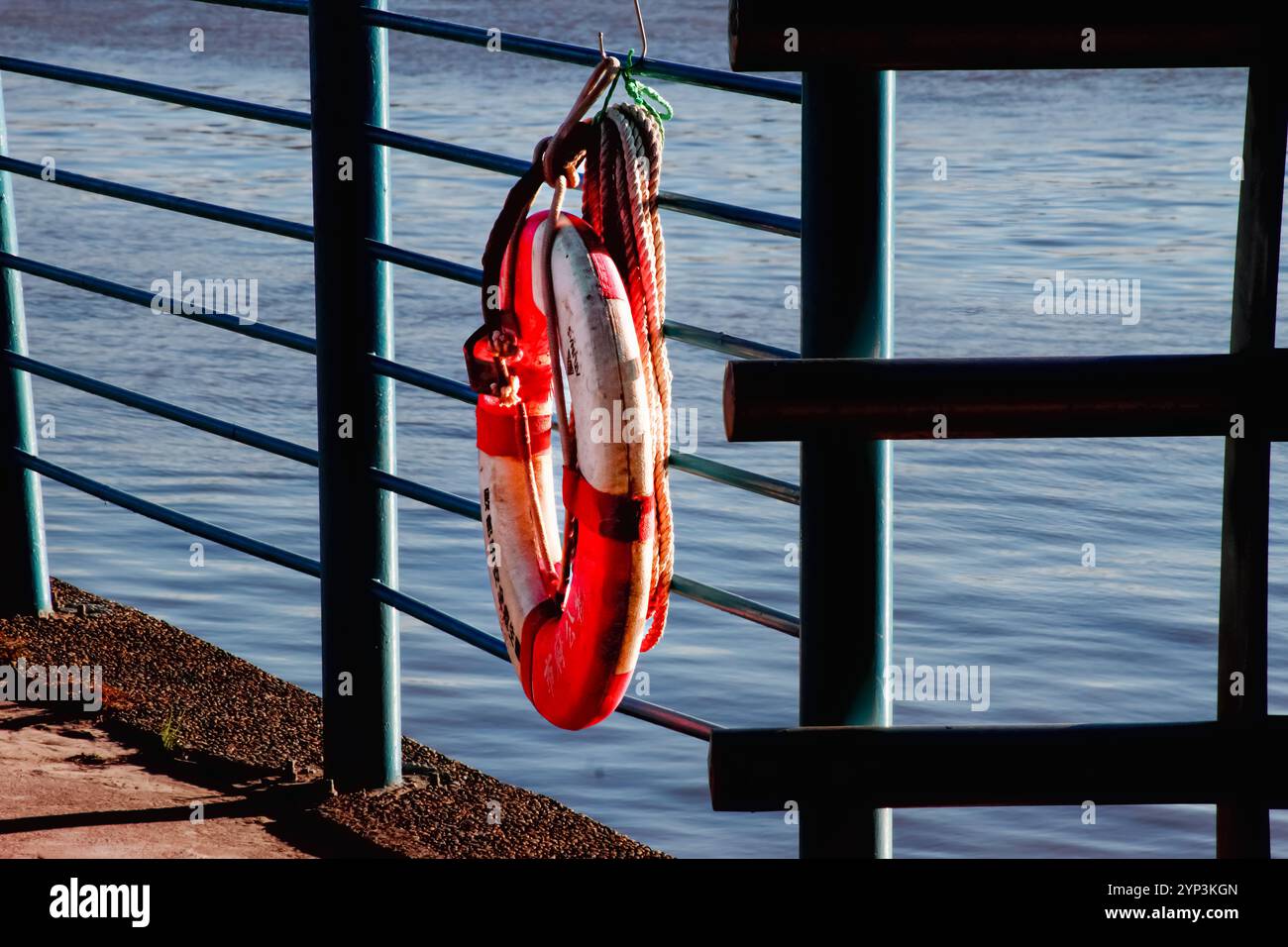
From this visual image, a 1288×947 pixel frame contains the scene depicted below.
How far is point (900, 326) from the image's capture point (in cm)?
693

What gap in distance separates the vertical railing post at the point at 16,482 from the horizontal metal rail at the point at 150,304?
13 centimetres

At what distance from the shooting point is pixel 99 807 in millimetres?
3047

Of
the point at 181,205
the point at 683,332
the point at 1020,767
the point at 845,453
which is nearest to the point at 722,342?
the point at 683,332

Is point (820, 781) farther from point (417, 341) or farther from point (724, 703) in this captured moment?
point (417, 341)

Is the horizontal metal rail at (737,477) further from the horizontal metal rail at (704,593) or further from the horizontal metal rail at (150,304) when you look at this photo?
the horizontal metal rail at (150,304)

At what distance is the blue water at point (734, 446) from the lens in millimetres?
3855

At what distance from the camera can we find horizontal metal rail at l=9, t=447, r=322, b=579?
3.26 m

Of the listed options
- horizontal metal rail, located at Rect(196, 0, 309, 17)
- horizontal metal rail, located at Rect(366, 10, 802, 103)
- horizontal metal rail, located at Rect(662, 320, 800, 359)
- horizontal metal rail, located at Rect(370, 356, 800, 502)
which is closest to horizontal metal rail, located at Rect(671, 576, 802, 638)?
horizontal metal rail, located at Rect(370, 356, 800, 502)

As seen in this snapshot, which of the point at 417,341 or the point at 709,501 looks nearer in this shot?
the point at 709,501

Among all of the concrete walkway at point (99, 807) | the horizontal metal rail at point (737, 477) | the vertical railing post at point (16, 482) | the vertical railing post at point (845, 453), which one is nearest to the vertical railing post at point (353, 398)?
the concrete walkway at point (99, 807)

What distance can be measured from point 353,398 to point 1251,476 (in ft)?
5.67

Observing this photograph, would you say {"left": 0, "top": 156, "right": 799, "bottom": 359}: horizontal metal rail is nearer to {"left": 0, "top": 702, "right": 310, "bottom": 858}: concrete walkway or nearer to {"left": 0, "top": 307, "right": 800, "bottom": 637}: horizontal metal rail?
{"left": 0, "top": 307, "right": 800, "bottom": 637}: horizontal metal rail

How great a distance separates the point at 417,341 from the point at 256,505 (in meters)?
1.83
